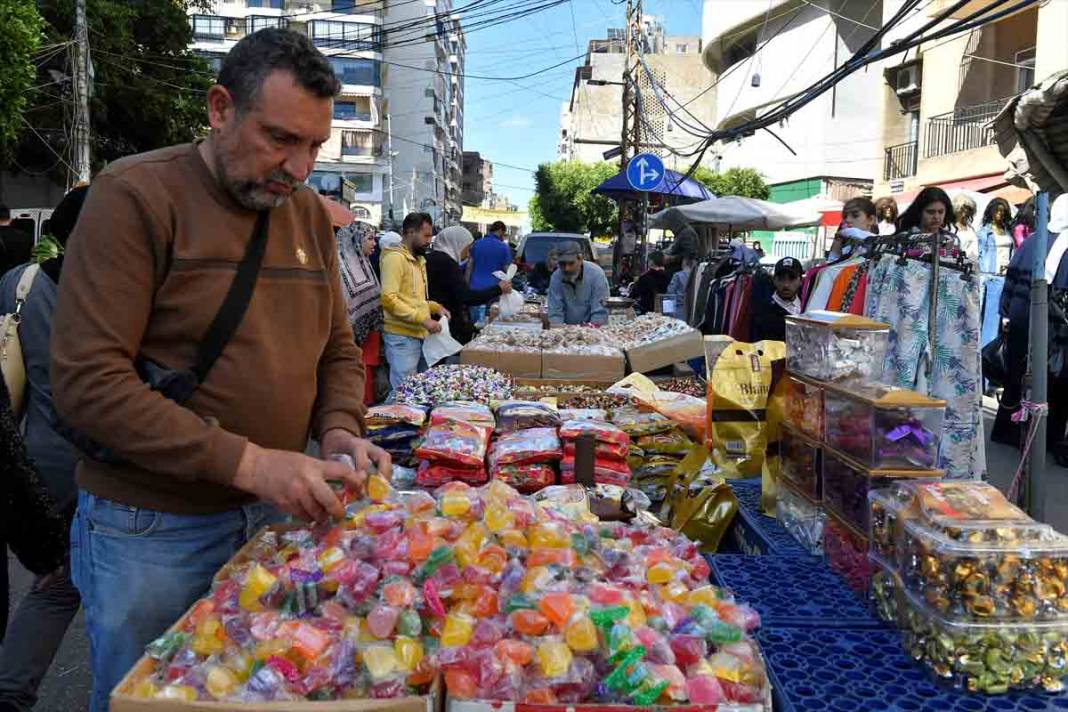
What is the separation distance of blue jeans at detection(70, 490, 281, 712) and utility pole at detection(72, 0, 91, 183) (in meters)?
19.1

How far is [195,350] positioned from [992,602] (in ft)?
6.06

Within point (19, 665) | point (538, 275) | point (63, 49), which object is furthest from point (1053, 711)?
point (63, 49)

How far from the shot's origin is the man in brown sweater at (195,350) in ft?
5.32

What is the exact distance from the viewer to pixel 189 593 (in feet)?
6.23

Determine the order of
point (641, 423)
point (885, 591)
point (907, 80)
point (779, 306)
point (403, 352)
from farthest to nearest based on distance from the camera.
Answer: point (907, 80), point (779, 306), point (403, 352), point (641, 423), point (885, 591)

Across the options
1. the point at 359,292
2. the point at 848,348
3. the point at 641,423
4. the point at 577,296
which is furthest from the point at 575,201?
the point at 848,348

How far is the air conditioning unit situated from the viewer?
899 inches

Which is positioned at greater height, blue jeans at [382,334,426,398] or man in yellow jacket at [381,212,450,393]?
man in yellow jacket at [381,212,450,393]

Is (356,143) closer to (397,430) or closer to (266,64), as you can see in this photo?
(397,430)

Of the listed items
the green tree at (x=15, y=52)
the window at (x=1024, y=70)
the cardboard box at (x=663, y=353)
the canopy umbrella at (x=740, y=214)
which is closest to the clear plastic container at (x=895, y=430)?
the cardboard box at (x=663, y=353)

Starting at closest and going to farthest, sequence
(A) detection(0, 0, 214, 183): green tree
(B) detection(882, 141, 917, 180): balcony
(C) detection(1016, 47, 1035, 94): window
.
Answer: (C) detection(1016, 47, 1035, 94): window < (A) detection(0, 0, 214, 183): green tree < (B) detection(882, 141, 917, 180): balcony

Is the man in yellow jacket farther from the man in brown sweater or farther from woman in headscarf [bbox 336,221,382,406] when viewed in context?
the man in brown sweater

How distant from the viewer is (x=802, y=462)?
2951mm

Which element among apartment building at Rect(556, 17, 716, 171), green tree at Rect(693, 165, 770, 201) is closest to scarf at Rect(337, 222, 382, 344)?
green tree at Rect(693, 165, 770, 201)
